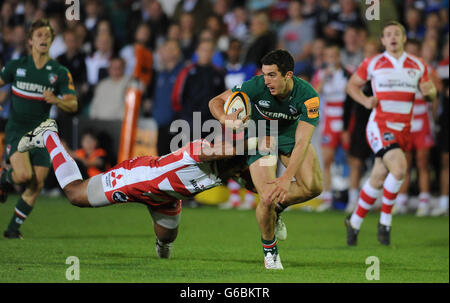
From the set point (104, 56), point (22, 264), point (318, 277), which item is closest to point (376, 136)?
point (318, 277)

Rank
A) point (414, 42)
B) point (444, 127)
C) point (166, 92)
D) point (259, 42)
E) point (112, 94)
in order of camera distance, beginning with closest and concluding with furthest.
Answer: point (414, 42) < point (444, 127) < point (259, 42) < point (166, 92) < point (112, 94)

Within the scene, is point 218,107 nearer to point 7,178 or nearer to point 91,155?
point 7,178

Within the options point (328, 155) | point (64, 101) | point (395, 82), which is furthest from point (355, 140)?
point (64, 101)

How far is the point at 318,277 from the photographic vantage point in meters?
6.66

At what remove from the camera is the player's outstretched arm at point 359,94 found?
9406 millimetres

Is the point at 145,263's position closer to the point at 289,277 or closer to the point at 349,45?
the point at 289,277

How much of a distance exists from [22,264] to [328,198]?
7548 millimetres

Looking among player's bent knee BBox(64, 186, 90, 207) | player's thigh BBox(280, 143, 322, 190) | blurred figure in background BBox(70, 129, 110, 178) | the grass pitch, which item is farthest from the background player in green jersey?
blurred figure in background BBox(70, 129, 110, 178)

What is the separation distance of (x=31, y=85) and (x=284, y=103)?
125 inches

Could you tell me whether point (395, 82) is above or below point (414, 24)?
below

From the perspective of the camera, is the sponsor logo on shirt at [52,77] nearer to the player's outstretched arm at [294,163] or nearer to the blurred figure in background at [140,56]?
the player's outstretched arm at [294,163]

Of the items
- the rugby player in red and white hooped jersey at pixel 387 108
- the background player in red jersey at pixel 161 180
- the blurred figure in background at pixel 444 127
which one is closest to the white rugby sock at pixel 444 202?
the blurred figure in background at pixel 444 127

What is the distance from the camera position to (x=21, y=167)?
876 cm

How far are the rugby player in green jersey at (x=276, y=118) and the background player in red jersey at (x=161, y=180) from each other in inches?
12.3
